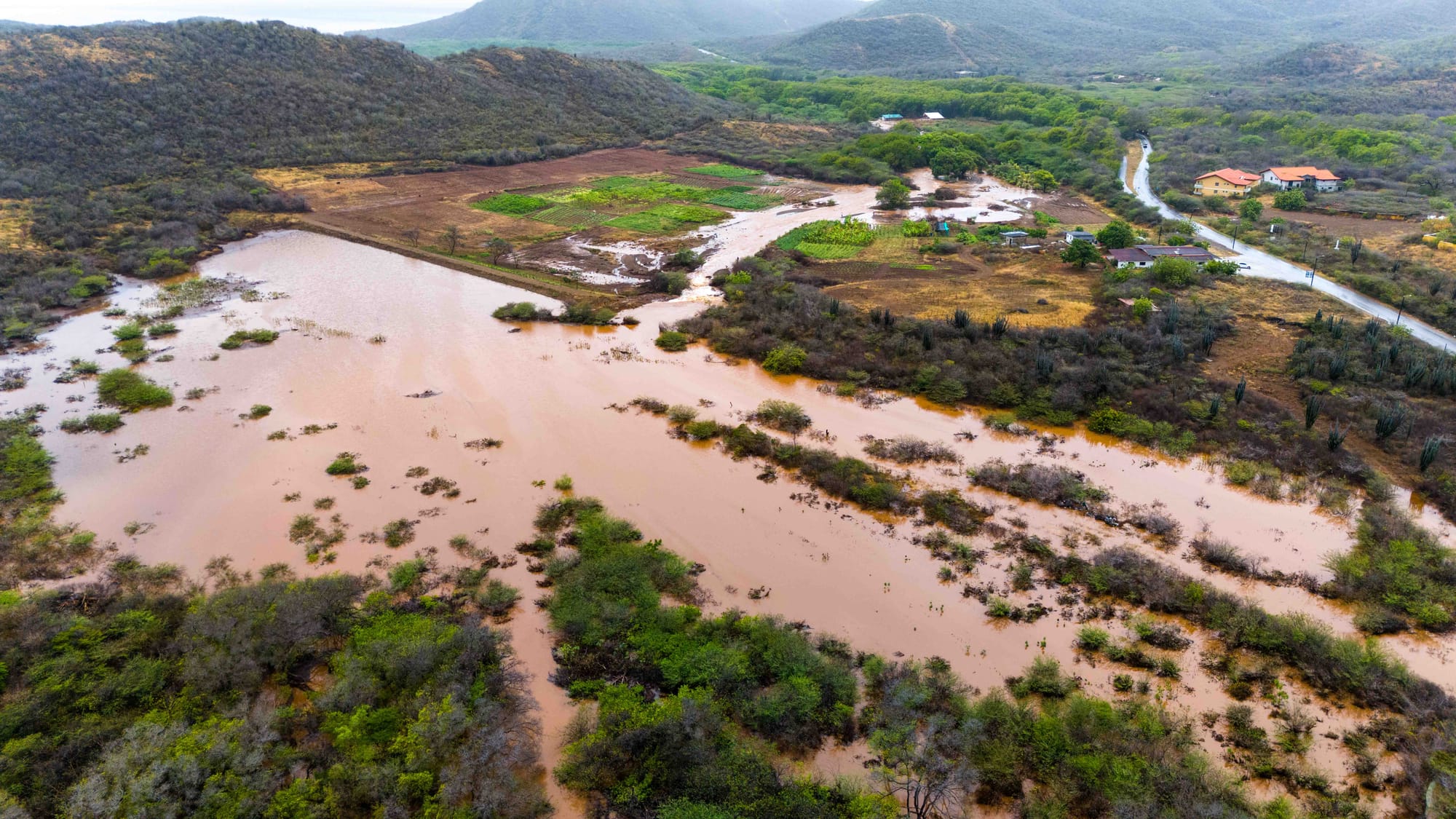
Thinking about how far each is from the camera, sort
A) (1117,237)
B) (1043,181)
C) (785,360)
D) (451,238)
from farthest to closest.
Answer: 1. (1043,181)
2. (451,238)
3. (1117,237)
4. (785,360)

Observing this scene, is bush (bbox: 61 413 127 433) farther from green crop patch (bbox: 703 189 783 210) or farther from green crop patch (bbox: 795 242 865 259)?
green crop patch (bbox: 703 189 783 210)

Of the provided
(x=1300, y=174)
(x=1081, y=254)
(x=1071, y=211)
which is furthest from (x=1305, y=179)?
(x=1081, y=254)

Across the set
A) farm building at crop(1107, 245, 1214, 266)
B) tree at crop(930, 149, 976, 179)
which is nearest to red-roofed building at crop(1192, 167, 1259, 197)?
tree at crop(930, 149, 976, 179)

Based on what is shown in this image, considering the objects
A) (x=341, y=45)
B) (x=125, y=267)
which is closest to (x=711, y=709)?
(x=125, y=267)

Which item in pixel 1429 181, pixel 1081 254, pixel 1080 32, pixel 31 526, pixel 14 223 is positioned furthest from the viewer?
pixel 1080 32

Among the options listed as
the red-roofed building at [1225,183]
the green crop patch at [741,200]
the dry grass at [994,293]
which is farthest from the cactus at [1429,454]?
the red-roofed building at [1225,183]

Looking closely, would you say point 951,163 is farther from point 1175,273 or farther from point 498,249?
point 498,249
